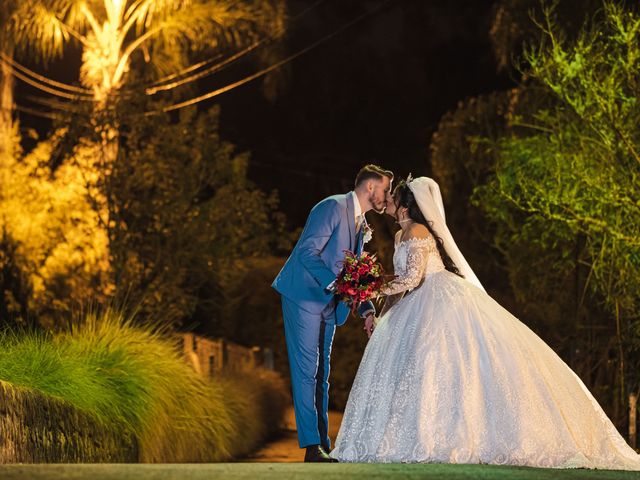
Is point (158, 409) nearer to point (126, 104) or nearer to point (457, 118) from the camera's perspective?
point (126, 104)

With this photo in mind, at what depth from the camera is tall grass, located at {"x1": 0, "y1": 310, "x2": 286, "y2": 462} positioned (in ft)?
34.9

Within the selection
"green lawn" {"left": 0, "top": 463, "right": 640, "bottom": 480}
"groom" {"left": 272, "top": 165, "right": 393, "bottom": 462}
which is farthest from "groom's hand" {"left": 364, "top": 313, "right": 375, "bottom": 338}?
"green lawn" {"left": 0, "top": 463, "right": 640, "bottom": 480}

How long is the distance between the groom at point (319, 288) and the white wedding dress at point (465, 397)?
1.20ft

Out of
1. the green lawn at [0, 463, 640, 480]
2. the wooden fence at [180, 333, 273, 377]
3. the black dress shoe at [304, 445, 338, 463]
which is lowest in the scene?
the wooden fence at [180, 333, 273, 377]

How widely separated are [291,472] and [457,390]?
2.11m

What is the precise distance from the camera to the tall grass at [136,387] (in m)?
10.6

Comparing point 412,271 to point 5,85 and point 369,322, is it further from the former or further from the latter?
point 5,85

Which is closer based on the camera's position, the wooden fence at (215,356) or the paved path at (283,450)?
the paved path at (283,450)

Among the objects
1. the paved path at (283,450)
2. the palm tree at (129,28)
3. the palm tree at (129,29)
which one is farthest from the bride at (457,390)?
the palm tree at (129,28)

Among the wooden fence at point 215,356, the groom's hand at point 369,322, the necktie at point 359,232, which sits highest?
the necktie at point 359,232

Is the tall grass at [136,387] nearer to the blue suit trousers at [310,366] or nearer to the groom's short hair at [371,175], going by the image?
the blue suit trousers at [310,366]

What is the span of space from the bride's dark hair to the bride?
0.05ft

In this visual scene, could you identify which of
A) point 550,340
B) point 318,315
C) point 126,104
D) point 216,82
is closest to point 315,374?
point 318,315

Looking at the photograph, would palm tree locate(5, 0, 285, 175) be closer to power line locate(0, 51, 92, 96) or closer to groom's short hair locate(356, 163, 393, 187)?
power line locate(0, 51, 92, 96)
